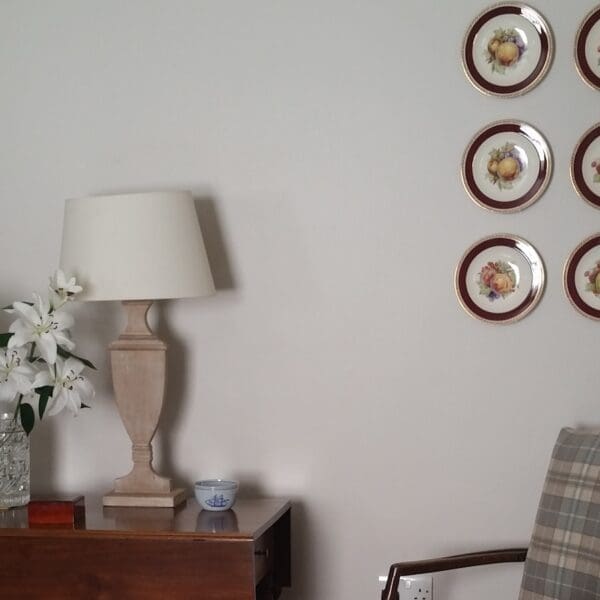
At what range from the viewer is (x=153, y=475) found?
259 centimetres

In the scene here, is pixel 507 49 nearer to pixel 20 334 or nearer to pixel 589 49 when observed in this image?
pixel 589 49

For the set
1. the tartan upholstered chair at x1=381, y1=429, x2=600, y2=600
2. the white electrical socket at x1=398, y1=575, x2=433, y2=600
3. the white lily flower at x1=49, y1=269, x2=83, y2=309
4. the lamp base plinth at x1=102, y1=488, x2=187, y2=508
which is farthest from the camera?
the white electrical socket at x1=398, y1=575, x2=433, y2=600

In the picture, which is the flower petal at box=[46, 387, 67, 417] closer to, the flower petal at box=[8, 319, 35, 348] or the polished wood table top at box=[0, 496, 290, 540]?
the flower petal at box=[8, 319, 35, 348]

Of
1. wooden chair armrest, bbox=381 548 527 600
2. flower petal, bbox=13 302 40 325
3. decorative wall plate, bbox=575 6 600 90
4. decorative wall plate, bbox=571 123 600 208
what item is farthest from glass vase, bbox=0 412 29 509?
decorative wall plate, bbox=575 6 600 90

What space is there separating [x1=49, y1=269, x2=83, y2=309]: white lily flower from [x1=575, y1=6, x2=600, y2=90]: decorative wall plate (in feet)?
4.64

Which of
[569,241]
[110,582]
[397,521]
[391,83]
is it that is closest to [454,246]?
[569,241]

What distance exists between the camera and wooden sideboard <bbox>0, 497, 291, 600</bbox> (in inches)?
88.4

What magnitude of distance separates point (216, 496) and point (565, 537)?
84 cm

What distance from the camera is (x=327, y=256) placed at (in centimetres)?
271

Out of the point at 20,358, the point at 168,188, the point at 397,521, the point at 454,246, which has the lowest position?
the point at 397,521

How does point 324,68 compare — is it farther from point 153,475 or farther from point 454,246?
point 153,475

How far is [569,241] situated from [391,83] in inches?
25.0

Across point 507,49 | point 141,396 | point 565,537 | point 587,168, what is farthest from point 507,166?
point 141,396

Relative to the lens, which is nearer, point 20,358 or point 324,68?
point 20,358
